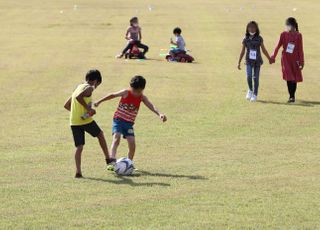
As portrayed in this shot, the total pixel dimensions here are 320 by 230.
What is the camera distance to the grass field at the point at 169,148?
32.1 ft

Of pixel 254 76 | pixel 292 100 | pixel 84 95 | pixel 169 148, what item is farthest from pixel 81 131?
pixel 292 100

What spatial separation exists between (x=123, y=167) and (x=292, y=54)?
393 inches

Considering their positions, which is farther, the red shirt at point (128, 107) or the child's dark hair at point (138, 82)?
the red shirt at point (128, 107)

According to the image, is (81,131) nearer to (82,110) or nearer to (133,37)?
(82,110)

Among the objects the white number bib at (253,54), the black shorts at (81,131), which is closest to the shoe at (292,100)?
the white number bib at (253,54)

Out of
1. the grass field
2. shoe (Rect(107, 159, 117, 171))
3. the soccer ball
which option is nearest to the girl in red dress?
the grass field

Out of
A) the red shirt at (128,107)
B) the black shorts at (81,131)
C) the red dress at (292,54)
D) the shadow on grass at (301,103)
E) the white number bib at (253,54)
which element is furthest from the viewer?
the red dress at (292,54)

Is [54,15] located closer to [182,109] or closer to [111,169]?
[182,109]

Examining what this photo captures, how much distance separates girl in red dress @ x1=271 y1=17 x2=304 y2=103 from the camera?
20719 mm

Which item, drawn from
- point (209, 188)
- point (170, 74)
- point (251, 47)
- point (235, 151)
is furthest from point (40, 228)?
point (170, 74)

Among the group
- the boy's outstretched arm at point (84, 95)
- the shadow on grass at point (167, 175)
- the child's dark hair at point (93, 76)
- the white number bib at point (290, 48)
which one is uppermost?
the child's dark hair at point (93, 76)

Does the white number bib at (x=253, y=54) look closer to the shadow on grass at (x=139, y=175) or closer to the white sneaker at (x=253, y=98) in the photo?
the white sneaker at (x=253, y=98)

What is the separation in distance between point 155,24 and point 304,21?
9.49 metres

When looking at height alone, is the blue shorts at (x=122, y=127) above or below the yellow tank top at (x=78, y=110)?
below
